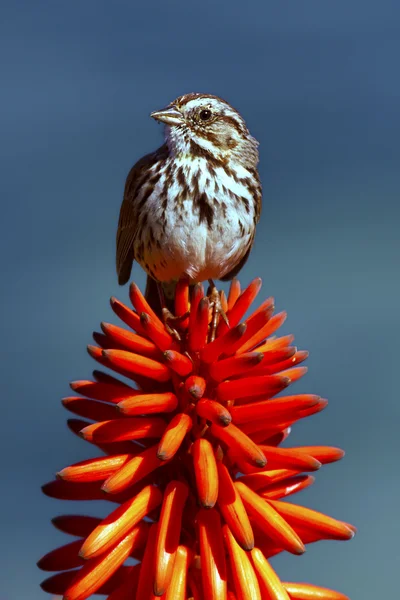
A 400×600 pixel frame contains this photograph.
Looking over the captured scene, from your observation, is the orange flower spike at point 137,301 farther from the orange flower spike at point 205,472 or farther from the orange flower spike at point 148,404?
the orange flower spike at point 205,472

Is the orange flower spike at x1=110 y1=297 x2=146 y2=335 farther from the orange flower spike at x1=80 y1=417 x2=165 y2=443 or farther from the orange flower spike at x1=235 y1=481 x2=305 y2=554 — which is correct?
the orange flower spike at x1=235 y1=481 x2=305 y2=554

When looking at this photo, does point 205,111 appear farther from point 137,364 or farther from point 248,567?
point 248,567

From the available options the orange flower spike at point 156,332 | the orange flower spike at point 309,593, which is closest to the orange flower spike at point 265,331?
the orange flower spike at point 156,332

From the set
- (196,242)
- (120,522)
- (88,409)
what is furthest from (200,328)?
(196,242)

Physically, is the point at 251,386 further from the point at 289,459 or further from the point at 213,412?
the point at 289,459

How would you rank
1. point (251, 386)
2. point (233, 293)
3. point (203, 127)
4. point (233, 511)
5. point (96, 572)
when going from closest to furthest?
point (96, 572) < point (233, 511) < point (251, 386) < point (233, 293) < point (203, 127)

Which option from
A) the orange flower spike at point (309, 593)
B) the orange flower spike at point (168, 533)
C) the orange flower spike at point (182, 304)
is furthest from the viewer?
the orange flower spike at point (182, 304)
